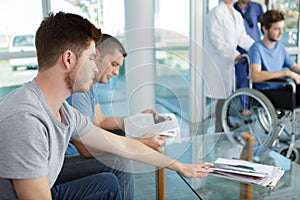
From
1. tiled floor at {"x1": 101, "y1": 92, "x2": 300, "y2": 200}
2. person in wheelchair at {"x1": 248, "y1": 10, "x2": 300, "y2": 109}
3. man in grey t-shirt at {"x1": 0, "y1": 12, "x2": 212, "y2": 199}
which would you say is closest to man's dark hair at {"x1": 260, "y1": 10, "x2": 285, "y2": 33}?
person in wheelchair at {"x1": 248, "y1": 10, "x2": 300, "y2": 109}

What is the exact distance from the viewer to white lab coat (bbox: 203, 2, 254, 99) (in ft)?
9.73

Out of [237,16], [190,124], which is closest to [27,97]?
[190,124]

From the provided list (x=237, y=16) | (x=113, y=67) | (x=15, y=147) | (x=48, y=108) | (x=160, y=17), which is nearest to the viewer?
(x=15, y=147)

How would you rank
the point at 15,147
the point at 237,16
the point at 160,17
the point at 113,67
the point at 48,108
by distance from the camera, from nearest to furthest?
the point at 15,147 < the point at 48,108 < the point at 113,67 < the point at 160,17 < the point at 237,16

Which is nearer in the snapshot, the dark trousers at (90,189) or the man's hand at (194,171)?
the dark trousers at (90,189)

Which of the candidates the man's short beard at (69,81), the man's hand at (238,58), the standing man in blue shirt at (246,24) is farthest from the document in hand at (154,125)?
the standing man in blue shirt at (246,24)

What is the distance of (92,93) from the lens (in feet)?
→ 4.67

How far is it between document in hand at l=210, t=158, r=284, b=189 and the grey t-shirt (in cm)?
75

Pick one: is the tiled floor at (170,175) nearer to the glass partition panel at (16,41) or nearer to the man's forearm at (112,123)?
the man's forearm at (112,123)

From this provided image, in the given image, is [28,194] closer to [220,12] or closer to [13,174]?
[13,174]

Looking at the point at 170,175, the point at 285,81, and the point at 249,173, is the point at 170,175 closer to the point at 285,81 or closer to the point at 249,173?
the point at 249,173

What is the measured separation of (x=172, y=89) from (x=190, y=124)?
18 centimetres

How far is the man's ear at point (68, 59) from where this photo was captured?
0.93 metres

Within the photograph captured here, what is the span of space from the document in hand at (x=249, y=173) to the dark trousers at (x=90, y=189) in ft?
1.44
